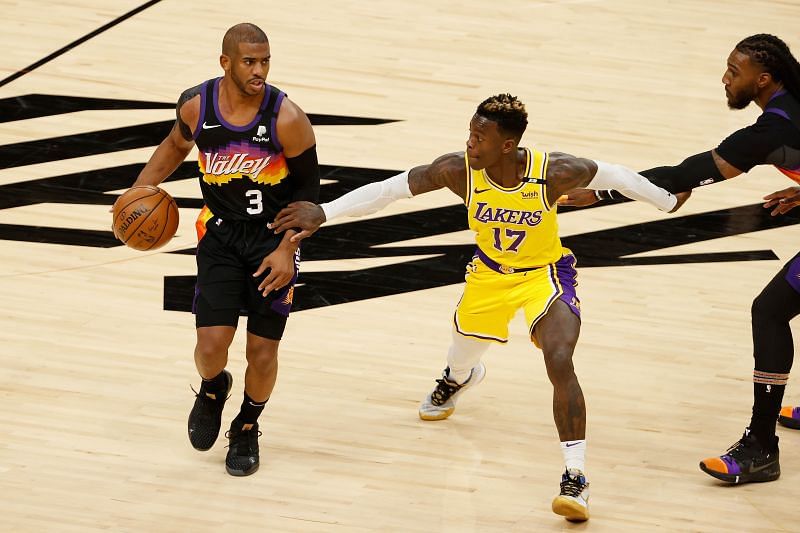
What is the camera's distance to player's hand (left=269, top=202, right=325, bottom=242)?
211 inches

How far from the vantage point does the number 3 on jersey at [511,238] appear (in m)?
5.53

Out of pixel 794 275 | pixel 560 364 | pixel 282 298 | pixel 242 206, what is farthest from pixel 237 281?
pixel 794 275

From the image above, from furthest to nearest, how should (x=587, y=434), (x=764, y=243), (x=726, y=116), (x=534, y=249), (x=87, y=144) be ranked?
(x=726, y=116), (x=87, y=144), (x=764, y=243), (x=587, y=434), (x=534, y=249)

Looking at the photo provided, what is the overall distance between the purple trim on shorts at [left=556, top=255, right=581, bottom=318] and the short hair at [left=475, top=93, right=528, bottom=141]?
65 cm

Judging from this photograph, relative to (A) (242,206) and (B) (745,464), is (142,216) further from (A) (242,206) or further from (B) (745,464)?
(B) (745,464)

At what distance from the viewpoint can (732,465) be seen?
5.59m

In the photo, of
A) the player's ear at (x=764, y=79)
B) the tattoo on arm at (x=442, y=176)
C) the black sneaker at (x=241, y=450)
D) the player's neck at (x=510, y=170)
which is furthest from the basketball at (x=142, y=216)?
the player's ear at (x=764, y=79)

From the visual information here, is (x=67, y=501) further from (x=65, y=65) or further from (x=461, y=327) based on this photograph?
(x=65, y=65)

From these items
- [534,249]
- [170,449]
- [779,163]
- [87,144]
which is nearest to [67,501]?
[170,449]

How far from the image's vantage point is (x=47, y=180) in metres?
8.73

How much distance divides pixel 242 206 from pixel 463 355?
4.23 feet

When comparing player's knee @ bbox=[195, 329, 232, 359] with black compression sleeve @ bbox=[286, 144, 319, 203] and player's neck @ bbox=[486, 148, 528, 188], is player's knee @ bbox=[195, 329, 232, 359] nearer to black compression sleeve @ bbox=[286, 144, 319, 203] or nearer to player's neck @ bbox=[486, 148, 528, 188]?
black compression sleeve @ bbox=[286, 144, 319, 203]

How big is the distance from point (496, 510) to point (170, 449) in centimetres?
150

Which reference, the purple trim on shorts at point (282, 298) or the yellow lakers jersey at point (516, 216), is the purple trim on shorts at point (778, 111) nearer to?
the yellow lakers jersey at point (516, 216)
